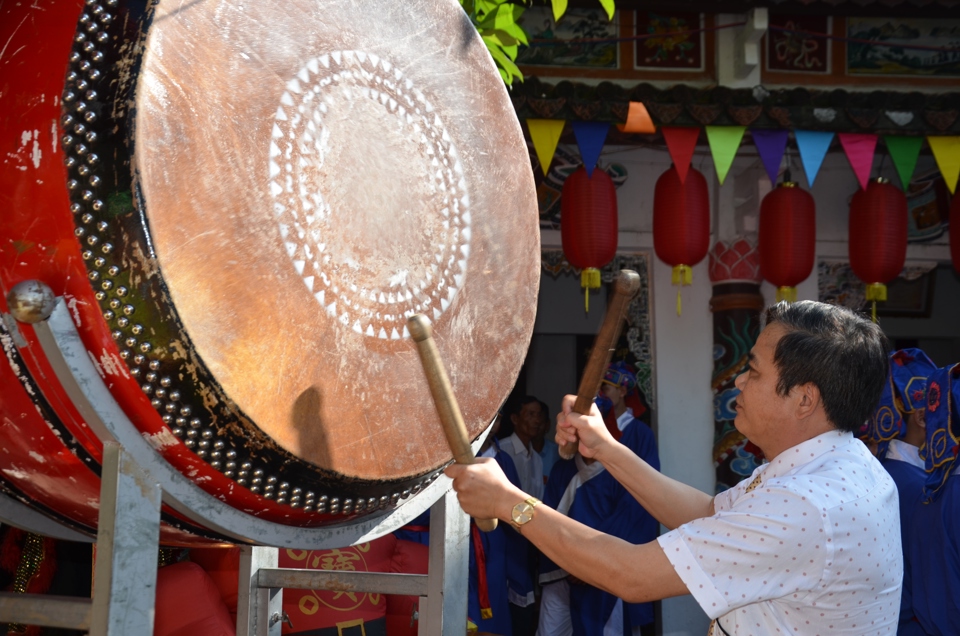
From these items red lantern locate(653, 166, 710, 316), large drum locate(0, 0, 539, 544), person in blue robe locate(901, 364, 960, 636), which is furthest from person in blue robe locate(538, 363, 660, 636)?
large drum locate(0, 0, 539, 544)

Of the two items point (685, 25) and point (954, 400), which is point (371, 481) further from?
point (685, 25)

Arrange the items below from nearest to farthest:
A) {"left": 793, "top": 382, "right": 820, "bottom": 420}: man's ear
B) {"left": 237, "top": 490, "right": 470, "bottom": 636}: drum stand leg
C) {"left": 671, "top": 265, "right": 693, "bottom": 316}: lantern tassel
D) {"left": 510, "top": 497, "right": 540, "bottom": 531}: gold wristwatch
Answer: {"left": 510, "top": 497, "right": 540, "bottom": 531}: gold wristwatch, {"left": 793, "top": 382, "right": 820, "bottom": 420}: man's ear, {"left": 237, "top": 490, "right": 470, "bottom": 636}: drum stand leg, {"left": 671, "top": 265, "right": 693, "bottom": 316}: lantern tassel

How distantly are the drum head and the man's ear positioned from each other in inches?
16.5

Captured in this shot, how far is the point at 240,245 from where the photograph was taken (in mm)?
996

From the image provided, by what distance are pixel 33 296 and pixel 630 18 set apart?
14.8 feet

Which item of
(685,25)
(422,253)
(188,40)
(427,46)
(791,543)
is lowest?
(791,543)

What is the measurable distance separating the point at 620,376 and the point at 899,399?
179 centimetres

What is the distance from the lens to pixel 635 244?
530cm

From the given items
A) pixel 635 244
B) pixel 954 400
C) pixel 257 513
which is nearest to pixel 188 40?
pixel 257 513

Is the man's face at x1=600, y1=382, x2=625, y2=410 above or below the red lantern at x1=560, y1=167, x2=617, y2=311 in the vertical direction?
below

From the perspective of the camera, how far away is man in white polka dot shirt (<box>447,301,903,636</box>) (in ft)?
3.91

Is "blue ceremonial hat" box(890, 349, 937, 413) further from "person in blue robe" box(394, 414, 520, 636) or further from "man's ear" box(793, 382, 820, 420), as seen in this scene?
"man's ear" box(793, 382, 820, 420)

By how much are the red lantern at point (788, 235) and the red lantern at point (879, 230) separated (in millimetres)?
249

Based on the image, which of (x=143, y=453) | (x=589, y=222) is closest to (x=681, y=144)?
(x=589, y=222)
